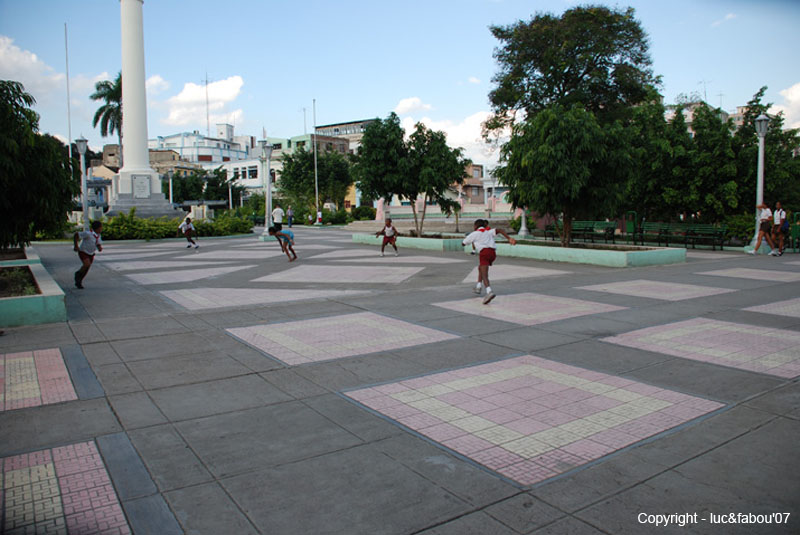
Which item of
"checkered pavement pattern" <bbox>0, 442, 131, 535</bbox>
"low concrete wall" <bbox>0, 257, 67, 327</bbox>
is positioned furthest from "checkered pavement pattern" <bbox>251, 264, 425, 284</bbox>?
"checkered pavement pattern" <bbox>0, 442, 131, 535</bbox>

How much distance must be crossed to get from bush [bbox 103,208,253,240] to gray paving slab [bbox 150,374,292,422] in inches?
963

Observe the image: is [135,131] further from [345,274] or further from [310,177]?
[345,274]

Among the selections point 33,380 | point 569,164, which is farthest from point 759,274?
point 33,380

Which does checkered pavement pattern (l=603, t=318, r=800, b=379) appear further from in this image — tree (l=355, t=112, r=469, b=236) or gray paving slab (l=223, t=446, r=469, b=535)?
tree (l=355, t=112, r=469, b=236)

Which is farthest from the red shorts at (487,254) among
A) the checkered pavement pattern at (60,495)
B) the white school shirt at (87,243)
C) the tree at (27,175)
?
the white school shirt at (87,243)

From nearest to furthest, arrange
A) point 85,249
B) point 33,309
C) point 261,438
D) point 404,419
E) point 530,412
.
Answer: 1. point 261,438
2. point 404,419
3. point 530,412
4. point 33,309
5. point 85,249

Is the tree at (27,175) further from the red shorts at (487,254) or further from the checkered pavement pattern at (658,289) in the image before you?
the checkered pavement pattern at (658,289)

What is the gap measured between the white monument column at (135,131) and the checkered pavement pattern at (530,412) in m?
32.9

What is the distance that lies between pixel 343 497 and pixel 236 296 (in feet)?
27.0

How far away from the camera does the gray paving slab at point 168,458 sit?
371 cm

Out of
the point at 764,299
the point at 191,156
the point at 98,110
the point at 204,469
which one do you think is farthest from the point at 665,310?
the point at 191,156

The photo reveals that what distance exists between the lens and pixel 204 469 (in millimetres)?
3855

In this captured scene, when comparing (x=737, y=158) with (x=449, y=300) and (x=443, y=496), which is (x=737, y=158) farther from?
(x=443, y=496)

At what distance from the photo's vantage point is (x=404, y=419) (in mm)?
4738
